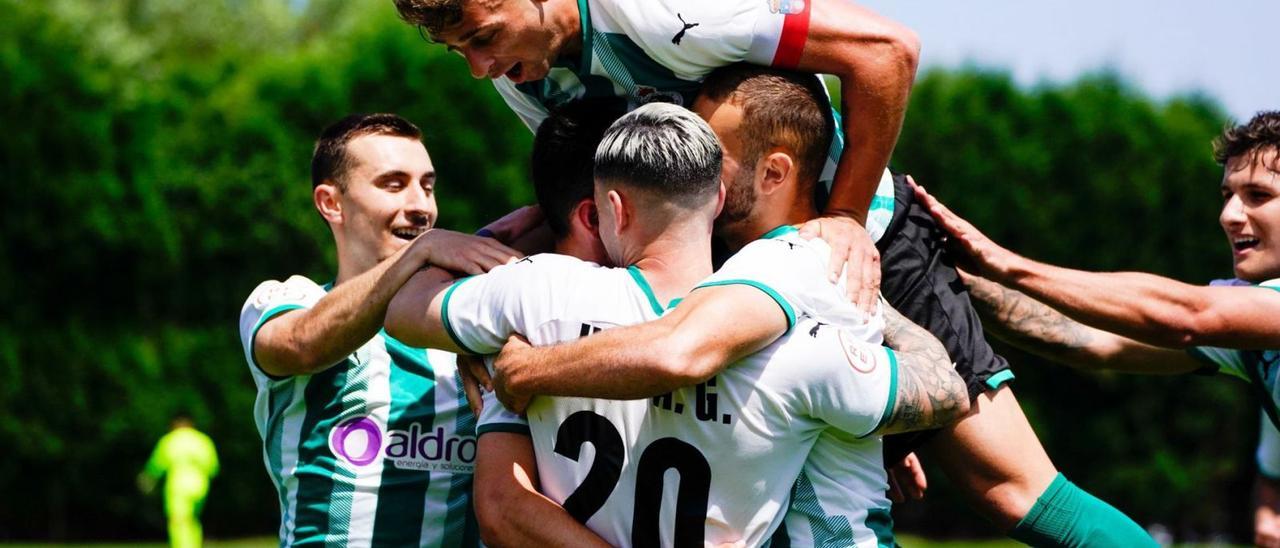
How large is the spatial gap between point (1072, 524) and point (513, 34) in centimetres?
213

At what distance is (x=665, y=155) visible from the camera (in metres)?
3.27

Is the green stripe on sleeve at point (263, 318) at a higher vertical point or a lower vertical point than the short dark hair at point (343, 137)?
lower

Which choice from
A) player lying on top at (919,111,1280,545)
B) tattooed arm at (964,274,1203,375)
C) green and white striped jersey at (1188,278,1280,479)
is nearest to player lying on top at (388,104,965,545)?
player lying on top at (919,111,1280,545)

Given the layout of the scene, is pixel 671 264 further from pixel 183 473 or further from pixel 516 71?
pixel 183 473

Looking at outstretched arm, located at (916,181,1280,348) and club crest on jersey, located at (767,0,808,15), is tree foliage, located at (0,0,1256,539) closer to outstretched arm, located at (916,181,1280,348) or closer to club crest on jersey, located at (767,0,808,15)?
outstretched arm, located at (916,181,1280,348)

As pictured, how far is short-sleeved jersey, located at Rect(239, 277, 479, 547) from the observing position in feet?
14.7

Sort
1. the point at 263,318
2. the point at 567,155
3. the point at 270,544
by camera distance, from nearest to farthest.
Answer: the point at 567,155 < the point at 263,318 < the point at 270,544

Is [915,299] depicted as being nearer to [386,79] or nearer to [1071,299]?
[1071,299]

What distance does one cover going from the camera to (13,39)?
59.6 feet

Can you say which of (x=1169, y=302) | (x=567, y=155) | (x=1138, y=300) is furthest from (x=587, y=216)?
(x=1169, y=302)

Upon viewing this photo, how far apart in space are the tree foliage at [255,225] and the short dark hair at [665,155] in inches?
569

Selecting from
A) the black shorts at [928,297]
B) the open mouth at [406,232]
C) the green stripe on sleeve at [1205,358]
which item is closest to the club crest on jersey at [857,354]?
the black shorts at [928,297]

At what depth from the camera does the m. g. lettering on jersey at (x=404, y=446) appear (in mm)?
4469

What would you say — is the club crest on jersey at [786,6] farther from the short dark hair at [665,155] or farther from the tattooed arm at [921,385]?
the tattooed arm at [921,385]
